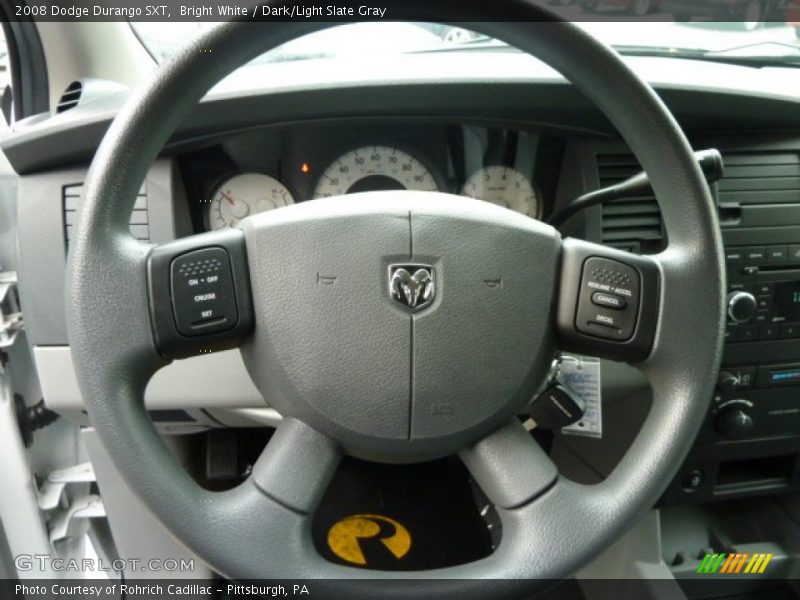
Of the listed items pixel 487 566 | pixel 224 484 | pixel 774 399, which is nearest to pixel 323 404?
pixel 487 566

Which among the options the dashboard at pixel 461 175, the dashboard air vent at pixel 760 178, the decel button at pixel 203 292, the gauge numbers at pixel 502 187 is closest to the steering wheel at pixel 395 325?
the decel button at pixel 203 292

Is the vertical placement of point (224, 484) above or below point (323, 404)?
below

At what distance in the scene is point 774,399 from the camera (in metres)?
1.25

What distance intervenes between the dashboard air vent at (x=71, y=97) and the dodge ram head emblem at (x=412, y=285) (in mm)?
760

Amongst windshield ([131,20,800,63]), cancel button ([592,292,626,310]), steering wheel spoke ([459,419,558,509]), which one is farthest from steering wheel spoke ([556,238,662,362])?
windshield ([131,20,800,63])

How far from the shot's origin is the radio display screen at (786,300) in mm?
1173

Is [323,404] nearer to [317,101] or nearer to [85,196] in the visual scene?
[85,196]

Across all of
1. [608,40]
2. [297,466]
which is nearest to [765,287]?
[608,40]

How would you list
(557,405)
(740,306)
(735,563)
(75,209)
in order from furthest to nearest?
(735,563)
(740,306)
(75,209)
(557,405)

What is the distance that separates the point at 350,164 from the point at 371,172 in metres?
0.04

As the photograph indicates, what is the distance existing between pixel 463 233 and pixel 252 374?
0.29 m

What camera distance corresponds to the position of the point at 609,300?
743mm

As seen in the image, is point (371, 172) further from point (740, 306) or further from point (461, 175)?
point (740, 306)

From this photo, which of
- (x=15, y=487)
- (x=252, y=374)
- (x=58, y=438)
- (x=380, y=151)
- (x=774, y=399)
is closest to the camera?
(x=252, y=374)
